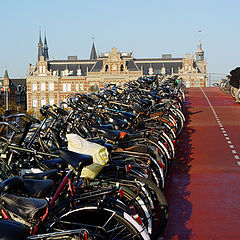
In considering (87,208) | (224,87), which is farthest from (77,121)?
(224,87)

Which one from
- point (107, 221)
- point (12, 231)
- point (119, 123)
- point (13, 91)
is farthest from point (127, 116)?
point (13, 91)

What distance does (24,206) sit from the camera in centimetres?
298

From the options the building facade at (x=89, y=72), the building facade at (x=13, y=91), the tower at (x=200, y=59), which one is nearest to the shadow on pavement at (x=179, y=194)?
the building facade at (x=89, y=72)

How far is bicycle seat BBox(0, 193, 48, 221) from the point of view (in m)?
2.97

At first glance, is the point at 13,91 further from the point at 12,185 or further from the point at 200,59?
the point at 12,185

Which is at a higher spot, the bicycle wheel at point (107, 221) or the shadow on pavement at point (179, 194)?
the bicycle wheel at point (107, 221)

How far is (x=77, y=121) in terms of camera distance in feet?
21.5

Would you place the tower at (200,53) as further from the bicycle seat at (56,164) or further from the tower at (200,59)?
the bicycle seat at (56,164)

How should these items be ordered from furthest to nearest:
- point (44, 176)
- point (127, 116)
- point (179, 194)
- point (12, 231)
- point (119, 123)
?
point (127, 116), point (119, 123), point (179, 194), point (44, 176), point (12, 231)

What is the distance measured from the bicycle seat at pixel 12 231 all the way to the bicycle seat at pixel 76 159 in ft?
3.09

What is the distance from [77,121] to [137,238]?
10.6 ft

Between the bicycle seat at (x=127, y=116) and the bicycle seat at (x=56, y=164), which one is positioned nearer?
the bicycle seat at (x=56, y=164)

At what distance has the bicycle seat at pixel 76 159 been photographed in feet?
11.8

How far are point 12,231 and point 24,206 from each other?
0.40 m
